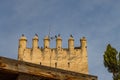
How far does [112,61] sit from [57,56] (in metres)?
12.7

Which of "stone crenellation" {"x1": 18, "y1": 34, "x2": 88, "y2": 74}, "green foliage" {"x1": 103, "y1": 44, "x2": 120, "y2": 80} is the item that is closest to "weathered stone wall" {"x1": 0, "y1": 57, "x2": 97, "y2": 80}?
"green foliage" {"x1": 103, "y1": 44, "x2": 120, "y2": 80}

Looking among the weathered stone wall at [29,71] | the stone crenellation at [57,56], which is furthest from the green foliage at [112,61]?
the weathered stone wall at [29,71]

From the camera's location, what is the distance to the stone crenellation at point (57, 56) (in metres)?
42.7

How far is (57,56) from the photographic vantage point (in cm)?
4328

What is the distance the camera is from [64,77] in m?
5.39

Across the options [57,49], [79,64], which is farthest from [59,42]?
[79,64]

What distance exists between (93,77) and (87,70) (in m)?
36.6

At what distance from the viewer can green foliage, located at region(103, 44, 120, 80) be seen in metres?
30.7

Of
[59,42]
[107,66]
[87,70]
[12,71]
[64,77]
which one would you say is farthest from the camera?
[59,42]

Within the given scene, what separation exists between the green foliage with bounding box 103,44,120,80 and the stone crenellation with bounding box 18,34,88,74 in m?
9.51

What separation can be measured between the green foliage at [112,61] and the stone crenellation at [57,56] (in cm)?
951

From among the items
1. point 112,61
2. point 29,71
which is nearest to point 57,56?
point 112,61

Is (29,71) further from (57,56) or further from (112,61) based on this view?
(57,56)

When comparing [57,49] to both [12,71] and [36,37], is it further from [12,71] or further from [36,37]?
[12,71]
